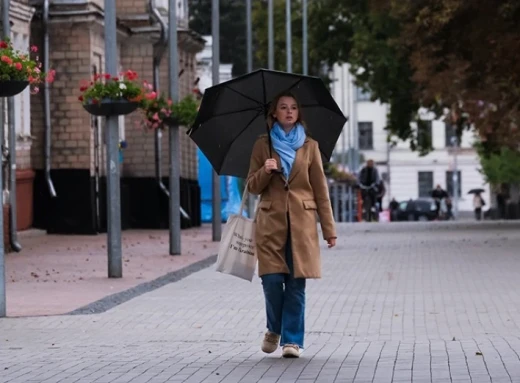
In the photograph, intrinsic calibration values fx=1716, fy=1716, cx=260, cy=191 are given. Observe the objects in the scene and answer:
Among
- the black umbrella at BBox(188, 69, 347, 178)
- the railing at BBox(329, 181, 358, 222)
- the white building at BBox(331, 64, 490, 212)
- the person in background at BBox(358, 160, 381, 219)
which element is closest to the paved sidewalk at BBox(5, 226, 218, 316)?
the black umbrella at BBox(188, 69, 347, 178)

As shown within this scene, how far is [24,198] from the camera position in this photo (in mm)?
37000

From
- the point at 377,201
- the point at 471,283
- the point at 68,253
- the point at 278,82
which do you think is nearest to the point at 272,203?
the point at 278,82

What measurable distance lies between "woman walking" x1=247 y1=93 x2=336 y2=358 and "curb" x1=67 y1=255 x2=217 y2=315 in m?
5.08

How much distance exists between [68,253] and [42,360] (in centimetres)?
→ 1760

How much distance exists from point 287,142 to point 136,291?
8.22 meters

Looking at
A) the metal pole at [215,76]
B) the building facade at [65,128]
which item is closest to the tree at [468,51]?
the metal pole at [215,76]

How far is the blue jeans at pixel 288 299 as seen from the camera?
11.7 metres

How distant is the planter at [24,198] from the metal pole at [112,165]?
513 inches

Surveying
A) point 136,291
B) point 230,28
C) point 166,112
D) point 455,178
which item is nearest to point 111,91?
point 136,291

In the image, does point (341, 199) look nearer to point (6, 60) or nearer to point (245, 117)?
point (6, 60)

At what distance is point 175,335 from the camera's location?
14.2 metres

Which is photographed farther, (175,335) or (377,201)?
(377,201)

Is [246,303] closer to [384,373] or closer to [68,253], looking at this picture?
[384,373]

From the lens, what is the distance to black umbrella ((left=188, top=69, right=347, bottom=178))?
12.5 m
